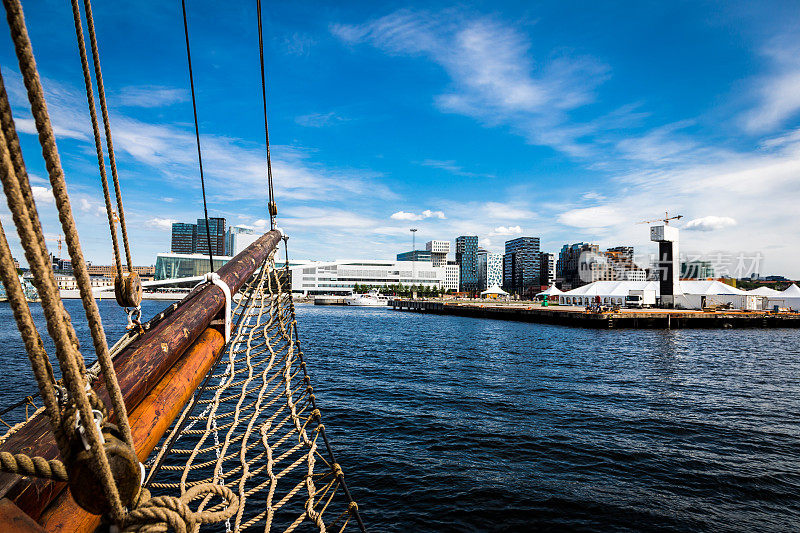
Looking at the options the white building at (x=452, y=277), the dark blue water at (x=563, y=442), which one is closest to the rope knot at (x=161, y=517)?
the dark blue water at (x=563, y=442)

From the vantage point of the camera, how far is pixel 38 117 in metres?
0.93

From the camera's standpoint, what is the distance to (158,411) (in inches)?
79.1

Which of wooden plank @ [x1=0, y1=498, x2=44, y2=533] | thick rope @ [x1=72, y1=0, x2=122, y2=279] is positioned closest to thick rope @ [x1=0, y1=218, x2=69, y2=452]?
wooden plank @ [x1=0, y1=498, x2=44, y2=533]

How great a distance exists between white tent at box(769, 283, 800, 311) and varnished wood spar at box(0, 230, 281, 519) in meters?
67.7

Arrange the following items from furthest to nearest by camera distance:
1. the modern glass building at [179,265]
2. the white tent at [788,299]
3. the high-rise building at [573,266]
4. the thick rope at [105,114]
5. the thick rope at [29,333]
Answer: the high-rise building at [573,266] → the modern glass building at [179,265] → the white tent at [788,299] → the thick rope at [105,114] → the thick rope at [29,333]

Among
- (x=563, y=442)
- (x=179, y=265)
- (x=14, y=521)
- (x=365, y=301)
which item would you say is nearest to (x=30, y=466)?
(x=14, y=521)

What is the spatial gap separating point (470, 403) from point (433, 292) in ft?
360

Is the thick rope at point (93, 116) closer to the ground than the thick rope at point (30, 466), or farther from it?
farther from it

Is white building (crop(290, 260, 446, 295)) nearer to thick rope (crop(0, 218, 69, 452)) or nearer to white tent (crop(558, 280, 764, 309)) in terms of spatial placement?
white tent (crop(558, 280, 764, 309))

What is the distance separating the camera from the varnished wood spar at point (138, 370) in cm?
121

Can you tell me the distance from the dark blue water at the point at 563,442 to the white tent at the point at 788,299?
131ft

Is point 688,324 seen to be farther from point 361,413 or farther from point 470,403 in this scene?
point 361,413

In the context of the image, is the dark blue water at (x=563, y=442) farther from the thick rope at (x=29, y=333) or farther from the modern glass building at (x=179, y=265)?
the modern glass building at (x=179, y=265)

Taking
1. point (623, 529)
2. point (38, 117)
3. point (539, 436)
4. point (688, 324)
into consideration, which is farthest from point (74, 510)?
point (688, 324)
